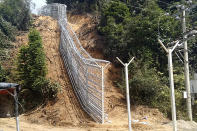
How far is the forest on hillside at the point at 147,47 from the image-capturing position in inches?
572

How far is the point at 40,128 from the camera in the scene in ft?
40.0

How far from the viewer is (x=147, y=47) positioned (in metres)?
16.9

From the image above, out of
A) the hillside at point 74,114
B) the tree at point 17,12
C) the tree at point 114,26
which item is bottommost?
the hillside at point 74,114

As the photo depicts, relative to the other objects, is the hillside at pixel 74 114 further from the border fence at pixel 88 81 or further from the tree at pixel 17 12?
the tree at pixel 17 12

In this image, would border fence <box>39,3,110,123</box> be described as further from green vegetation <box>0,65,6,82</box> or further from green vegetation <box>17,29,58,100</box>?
green vegetation <box>0,65,6,82</box>

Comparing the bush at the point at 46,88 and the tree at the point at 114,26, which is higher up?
the tree at the point at 114,26

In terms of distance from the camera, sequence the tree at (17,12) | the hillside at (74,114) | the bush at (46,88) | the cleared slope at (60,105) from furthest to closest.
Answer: the tree at (17,12) → the bush at (46,88) → the cleared slope at (60,105) → the hillside at (74,114)

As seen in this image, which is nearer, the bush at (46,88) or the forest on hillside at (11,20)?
the bush at (46,88)

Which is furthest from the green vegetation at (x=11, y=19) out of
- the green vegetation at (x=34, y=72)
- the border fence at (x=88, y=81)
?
the border fence at (x=88, y=81)

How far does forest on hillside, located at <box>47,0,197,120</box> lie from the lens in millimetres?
14539

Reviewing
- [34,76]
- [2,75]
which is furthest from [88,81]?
[2,75]

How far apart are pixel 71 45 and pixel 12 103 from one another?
5.10 m

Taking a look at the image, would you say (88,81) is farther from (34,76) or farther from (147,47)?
(147,47)

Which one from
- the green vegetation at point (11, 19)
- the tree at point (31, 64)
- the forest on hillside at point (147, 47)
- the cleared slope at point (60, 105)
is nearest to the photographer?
the cleared slope at point (60, 105)
